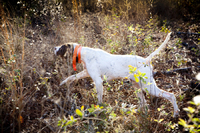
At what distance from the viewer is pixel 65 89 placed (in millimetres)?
3148

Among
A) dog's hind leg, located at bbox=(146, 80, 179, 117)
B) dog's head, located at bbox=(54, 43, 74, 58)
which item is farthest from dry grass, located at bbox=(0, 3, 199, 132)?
dog's head, located at bbox=(54, 43, 74, 58)

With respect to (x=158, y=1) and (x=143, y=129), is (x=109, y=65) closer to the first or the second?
(x=143, y=129)

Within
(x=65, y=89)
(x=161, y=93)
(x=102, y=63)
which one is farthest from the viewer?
(x=65, y=89)

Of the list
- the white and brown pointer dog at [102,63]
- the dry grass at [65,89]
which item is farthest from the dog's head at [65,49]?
the dry grass at [65,89]

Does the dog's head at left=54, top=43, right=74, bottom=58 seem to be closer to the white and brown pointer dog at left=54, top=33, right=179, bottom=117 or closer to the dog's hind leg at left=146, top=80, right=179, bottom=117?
the white and brown pointer dog at left=54, top=33, right=179, bottom=117

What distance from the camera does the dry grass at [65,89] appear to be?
1.99 meters

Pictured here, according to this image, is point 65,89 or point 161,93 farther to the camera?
point 65,89

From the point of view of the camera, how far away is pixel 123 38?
14.9 ft

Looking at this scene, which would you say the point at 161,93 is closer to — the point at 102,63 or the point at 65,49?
the point at 102,63

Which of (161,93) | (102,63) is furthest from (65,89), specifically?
(161,93)

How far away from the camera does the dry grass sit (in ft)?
6.53

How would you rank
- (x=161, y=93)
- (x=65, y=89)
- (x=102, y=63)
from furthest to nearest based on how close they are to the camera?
(x=65, y=89)
(x=102, y=63)
(x=161, y=93)

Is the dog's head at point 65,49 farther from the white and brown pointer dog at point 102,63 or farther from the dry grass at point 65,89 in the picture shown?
the dry grass at point 65,89

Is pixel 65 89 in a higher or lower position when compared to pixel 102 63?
lower
